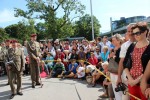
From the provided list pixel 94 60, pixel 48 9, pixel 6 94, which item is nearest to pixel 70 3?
pixel 48 9

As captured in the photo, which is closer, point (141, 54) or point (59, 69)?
point (141, 54)

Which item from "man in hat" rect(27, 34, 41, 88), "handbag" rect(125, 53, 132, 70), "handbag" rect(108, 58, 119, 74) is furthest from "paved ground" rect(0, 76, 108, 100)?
"handbag" rect(125, 53, 132, 70)

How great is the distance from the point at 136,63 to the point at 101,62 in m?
6.46

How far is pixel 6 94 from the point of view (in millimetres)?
8680

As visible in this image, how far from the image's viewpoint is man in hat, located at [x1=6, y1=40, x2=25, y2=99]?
822cm

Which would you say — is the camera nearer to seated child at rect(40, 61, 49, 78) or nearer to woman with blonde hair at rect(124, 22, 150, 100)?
woman with blonde hair at rect(124, 22, 150, 100)

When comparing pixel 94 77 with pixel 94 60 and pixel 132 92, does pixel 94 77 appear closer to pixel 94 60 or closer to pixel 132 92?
pixel 94 60

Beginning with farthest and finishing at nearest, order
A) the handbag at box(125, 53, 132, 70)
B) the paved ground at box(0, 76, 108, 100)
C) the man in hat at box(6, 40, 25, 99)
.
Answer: the man in hat at box(6, 40, 25, 99)
the paved ground at box(0, 76, 108, 100)
the handbag at box(125, 53, 132, 70)

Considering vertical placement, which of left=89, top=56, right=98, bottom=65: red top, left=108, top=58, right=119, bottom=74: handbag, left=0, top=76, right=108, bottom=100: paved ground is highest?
left=108, top=58, right=119, bottom=74: handbag

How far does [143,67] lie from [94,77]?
5.96 meters

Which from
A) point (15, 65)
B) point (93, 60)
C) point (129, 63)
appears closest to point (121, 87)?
point (129, 63)

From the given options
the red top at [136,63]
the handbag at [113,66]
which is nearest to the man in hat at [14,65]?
the handbag at [113,66]

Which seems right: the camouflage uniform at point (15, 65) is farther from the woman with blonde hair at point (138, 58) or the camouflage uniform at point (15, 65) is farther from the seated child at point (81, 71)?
the woman with blonde hair at point (138, 58)

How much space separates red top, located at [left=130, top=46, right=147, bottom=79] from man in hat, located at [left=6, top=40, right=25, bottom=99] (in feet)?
17.9
